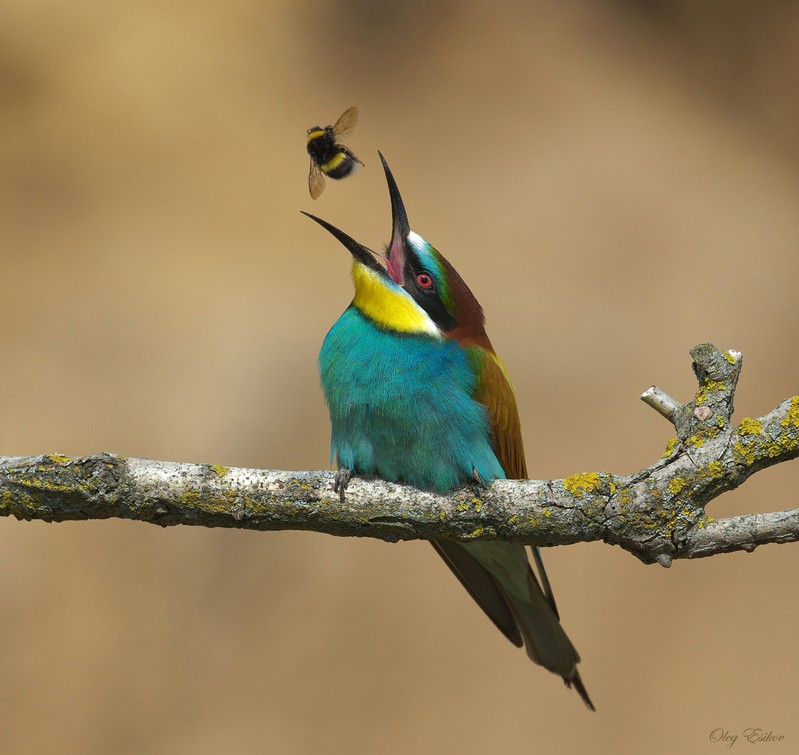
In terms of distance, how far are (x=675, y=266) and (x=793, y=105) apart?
4.18 ft

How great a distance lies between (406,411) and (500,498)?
41 centimetres

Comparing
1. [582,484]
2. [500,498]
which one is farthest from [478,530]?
[582,484]

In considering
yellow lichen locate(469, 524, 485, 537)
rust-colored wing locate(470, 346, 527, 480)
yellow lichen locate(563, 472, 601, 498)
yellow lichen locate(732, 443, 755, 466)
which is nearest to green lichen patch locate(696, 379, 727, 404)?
yellow lichen locate(732, 443, 755, 466)

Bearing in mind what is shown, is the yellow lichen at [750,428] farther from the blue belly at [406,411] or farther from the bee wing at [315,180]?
the bee wing at [315,180]

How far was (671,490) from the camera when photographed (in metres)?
1.63

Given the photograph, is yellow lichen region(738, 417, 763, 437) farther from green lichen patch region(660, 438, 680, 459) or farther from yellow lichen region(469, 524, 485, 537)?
yellow lichen region(469, 524, 485, 537)

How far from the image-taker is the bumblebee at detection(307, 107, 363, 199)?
2.46 metres

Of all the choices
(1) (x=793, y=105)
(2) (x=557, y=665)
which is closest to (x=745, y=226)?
(1) (x=793, y=105)

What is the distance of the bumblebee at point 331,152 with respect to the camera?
8.06ft

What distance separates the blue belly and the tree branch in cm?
24

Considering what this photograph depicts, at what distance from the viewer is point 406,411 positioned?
204 centimetres

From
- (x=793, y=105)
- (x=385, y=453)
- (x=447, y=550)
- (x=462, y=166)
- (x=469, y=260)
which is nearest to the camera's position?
(x=385, y=453)

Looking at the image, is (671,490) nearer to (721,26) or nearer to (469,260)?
(469,260)

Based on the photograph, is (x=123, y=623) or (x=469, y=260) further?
(x=469, y=260)
